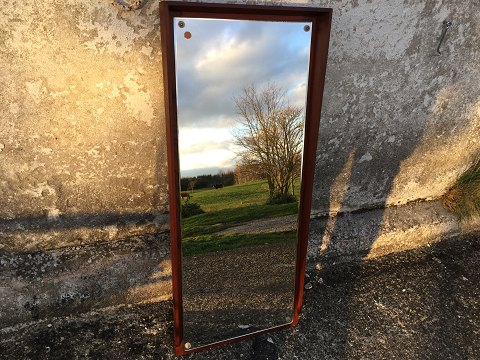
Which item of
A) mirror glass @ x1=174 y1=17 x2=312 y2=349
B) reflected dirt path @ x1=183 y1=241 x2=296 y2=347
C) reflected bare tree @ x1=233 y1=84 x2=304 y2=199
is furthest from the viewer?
reflected dirt path @ x1=183 y1=241 x2=296 y2=347

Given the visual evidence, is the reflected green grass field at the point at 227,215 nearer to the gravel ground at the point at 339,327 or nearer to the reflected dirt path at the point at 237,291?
the reflected dirt path at the point at 237,291

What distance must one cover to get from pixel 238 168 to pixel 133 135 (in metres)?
0.55

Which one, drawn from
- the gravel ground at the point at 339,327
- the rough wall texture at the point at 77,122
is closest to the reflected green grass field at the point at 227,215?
the rough wall texture at the point at 77,122

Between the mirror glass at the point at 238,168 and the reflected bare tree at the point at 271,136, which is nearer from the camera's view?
the mirror glass at the point at 238,168

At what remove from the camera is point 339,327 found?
2.03 meters

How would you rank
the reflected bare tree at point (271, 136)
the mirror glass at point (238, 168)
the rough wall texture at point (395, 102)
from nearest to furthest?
the mirror glass at point (238, 168)
the reflected bare tree at point (271, 136)
the rough wall texture at point (395, 102)

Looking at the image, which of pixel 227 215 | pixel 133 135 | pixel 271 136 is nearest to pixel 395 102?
pixel 271 136

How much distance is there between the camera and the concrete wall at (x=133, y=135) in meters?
1.57

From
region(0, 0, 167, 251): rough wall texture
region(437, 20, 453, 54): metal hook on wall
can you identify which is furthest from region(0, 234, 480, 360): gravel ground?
region(437, 20, 453, 54): metal hook on wall

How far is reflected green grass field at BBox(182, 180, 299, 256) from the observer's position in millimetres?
1704

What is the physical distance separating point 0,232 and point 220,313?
1.18 m

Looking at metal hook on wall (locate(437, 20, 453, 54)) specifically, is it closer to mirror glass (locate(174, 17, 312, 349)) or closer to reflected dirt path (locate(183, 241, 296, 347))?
mirror glass (locate(174, 17, 312, 349))

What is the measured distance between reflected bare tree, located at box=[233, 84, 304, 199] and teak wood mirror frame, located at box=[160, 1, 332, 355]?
0.06 m

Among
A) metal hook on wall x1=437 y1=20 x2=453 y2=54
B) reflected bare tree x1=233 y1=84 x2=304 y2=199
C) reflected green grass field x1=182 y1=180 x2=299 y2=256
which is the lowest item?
reflected green grass field x1=182 y1=180 x2=299 y2=256
